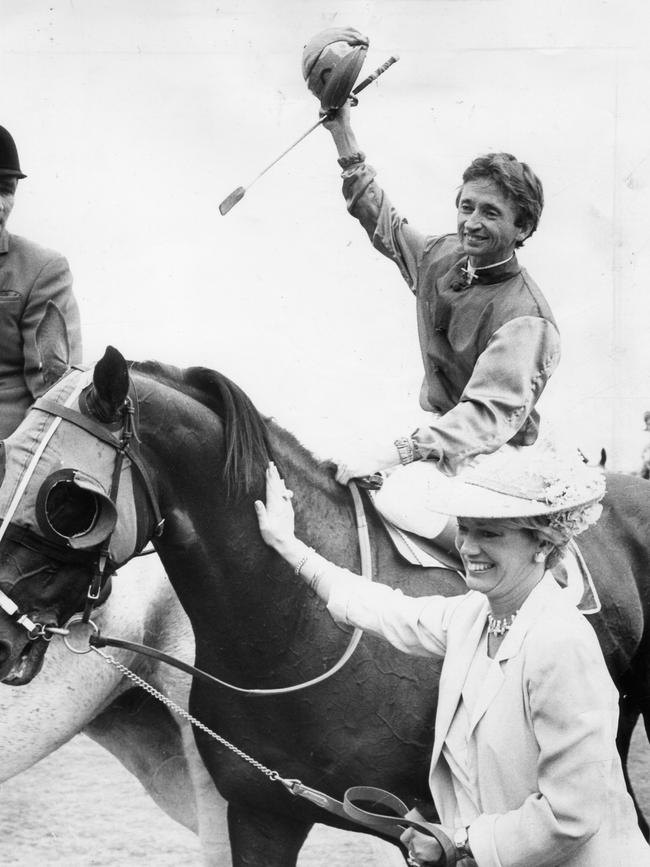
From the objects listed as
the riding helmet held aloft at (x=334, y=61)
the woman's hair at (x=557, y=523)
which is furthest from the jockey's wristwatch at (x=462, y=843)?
the riding helmet held aloft at (x=334, y=61)

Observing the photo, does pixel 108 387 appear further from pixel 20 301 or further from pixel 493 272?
pixel 493 272

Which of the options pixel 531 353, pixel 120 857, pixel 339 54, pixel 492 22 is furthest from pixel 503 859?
pixel 492 22

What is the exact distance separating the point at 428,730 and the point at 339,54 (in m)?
2.04

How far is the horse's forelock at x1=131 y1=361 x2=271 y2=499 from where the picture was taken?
9.57 ft

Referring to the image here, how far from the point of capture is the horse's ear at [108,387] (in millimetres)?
2645

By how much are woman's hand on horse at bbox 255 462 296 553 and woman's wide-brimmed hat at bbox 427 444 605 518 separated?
762 mm

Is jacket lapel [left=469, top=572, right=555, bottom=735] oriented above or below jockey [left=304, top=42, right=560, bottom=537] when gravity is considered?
below

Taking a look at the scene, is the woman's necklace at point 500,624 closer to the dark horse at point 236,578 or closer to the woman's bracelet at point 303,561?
the woman's bracelet at point 303,561

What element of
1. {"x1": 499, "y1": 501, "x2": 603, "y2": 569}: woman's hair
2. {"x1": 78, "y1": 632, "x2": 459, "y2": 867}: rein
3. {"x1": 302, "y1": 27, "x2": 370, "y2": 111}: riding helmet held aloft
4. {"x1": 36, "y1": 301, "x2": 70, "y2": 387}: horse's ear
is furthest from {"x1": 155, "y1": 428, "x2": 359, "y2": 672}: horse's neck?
{"x1": 302, "y1": 27, "x2": 370, "y2": 111}: riding helmet held aloft

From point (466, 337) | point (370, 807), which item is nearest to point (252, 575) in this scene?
point (370, 807)

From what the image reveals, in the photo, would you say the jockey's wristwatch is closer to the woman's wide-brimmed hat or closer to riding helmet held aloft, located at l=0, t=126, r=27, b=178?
the woman's wide-brimmed hat

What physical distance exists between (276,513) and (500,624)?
900mm

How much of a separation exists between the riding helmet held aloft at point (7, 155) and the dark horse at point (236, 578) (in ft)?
3.32

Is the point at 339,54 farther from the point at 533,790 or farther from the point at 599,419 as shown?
the point at 599,419
